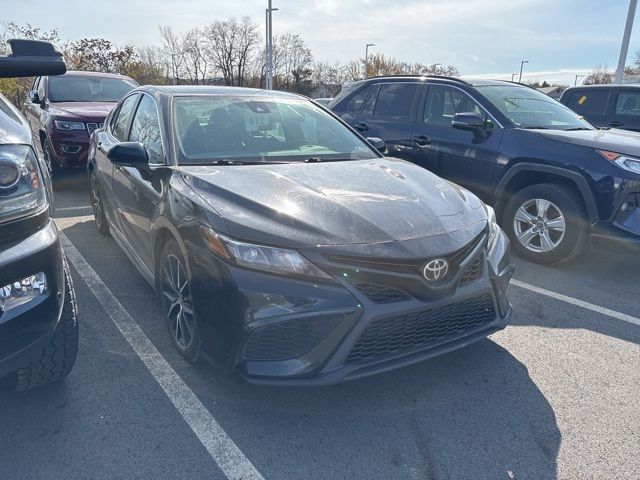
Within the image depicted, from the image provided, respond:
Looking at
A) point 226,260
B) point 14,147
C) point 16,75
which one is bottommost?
point 226,260

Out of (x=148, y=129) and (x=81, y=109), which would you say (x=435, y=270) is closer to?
(x=148, y=129)

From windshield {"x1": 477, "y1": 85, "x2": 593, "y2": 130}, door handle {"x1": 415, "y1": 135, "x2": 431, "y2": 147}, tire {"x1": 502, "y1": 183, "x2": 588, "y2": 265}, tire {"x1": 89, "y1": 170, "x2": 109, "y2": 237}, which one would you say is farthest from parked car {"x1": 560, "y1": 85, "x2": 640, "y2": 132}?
tire {"x1": 89, "y1": 170, "x2": 109, "y2": 237}

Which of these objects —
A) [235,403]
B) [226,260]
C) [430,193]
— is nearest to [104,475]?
[235,403]

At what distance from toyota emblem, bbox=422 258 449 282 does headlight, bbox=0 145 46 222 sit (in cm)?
175

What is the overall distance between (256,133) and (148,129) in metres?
0.83

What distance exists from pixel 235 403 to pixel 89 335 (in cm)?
129

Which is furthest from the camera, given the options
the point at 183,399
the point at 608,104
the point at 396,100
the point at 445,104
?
the point at 608,104

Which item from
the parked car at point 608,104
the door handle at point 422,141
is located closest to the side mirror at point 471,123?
the door handle at point 422,141

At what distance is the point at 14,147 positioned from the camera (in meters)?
2.09

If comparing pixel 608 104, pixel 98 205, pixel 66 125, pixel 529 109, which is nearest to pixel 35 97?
pixel 66 125

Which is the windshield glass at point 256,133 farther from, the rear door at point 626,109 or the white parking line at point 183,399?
the rear door at point 626,109

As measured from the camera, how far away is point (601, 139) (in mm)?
4570

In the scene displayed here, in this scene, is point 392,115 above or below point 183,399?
above

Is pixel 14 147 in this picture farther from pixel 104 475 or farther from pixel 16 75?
pixel 104 475
